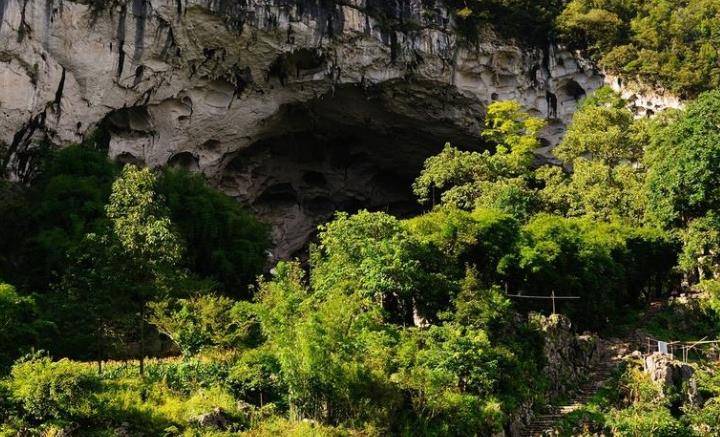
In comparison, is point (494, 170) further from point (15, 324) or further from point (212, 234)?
point (15, 324)

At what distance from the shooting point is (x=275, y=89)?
29.7 metres

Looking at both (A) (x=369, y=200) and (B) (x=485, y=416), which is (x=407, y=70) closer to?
(A) (x=369, y=200)

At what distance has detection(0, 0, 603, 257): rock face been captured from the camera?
Answer: 24.5 m

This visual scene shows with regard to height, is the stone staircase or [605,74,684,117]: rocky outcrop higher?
[605,74,684,117]: rocky outcrop

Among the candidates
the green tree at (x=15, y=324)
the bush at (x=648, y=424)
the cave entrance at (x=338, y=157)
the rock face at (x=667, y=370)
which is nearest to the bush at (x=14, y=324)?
the green tree at (x=15, y=324)

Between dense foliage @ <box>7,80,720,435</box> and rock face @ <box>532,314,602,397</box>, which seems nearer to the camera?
dense foliage @ <box>7,80,720,435</box>

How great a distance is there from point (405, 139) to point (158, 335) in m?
17.4

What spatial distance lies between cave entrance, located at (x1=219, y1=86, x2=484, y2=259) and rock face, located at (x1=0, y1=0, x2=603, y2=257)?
0.07m

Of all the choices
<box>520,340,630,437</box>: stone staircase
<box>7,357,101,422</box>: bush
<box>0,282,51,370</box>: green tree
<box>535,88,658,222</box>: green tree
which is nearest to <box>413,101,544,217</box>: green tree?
<box>535,88,658,222</box>: green tree

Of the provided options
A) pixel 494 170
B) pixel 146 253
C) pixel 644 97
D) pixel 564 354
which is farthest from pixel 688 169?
pixel 146 253

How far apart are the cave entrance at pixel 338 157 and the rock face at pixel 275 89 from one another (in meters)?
0.07

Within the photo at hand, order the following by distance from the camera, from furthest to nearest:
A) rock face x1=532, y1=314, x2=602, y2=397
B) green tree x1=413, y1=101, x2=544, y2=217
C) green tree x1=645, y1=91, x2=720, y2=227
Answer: green tree x1=413, y1=101, x2=544, y2=217 < green tree x1=645, y1=91, x2=720, y2=227 < rock face x1=532, y1=314, x2=602, y2=397

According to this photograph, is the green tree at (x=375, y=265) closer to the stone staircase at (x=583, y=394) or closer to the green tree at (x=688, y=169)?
the stone staircase at (x=583, y=394)

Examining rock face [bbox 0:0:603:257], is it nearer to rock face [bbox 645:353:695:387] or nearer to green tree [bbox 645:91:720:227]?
green tree [bbox 645:91:720:227]
